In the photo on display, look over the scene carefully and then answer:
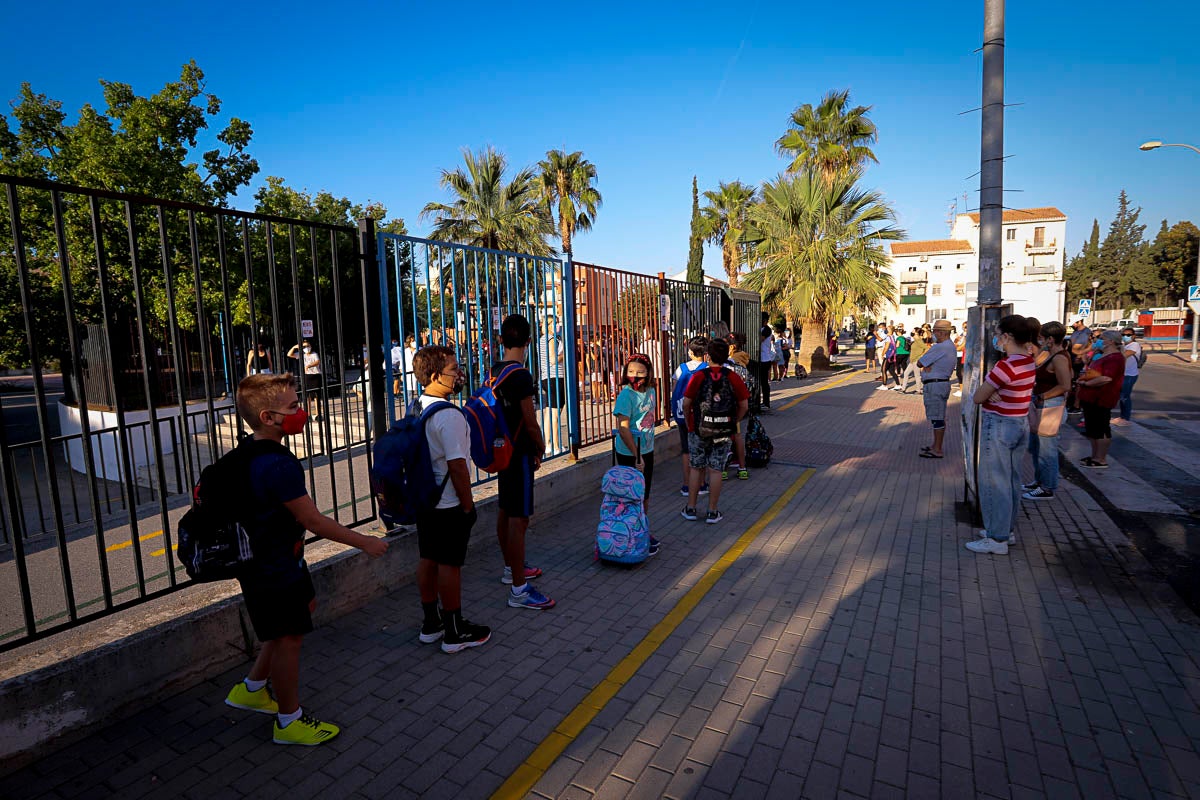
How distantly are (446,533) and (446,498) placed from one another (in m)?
0.21

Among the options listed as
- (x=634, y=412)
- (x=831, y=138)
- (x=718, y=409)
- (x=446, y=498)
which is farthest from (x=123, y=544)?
(x=831, y=138)

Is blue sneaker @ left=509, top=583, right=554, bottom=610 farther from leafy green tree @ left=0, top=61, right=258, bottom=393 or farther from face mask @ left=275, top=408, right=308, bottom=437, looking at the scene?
leafy green tree @ left=0, top=61, right=258, bottom=393

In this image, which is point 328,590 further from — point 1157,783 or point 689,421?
point 1157,783

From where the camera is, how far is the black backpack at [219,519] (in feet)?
8.84

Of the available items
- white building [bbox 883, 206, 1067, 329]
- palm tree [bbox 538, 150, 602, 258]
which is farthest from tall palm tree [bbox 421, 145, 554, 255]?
white building [bbox 883, 206, 1067, 329]

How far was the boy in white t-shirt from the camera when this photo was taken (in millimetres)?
3525

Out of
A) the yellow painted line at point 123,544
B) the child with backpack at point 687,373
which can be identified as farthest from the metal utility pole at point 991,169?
the yellow painted line at point 123,544

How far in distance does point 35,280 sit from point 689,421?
1440cm

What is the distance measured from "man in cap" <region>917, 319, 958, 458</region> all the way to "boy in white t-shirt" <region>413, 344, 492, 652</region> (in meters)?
7.32

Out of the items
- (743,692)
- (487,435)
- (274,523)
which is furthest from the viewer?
(487,435)

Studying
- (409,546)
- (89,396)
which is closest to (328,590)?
(409,546)

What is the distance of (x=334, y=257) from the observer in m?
4.19

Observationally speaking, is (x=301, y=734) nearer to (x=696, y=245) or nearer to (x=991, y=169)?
(x=991, y=169)

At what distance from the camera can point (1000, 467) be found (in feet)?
17.2
